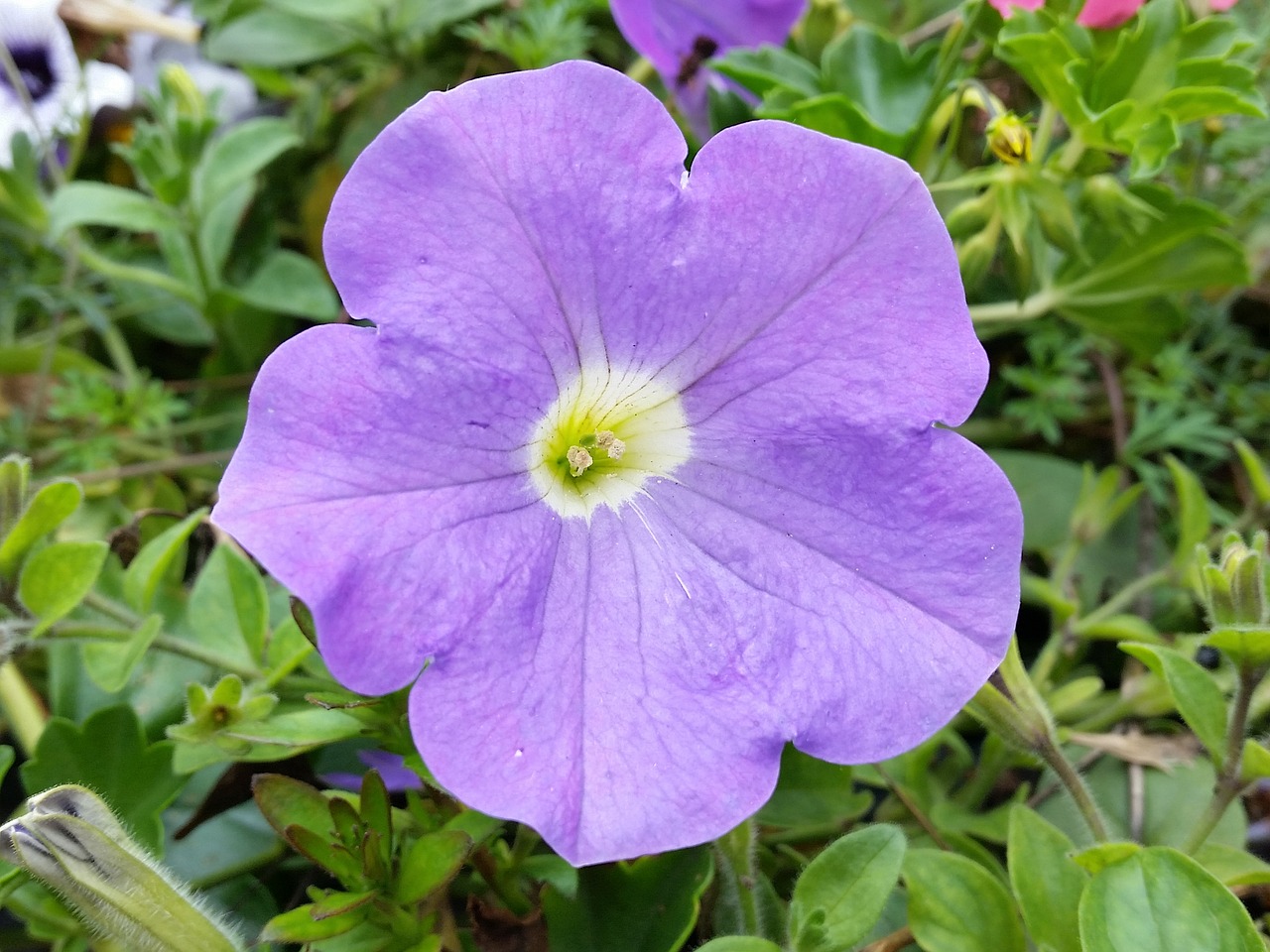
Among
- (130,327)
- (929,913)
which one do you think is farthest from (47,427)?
(929,913)

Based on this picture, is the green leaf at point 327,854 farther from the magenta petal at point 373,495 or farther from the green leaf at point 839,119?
the green leaf at point 839,119

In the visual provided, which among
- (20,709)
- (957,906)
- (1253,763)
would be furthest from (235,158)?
(1253,763)

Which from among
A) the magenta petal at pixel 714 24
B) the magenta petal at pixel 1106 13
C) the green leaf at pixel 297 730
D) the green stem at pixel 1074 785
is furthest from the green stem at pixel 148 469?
the magenta petal at pixel 1106 13

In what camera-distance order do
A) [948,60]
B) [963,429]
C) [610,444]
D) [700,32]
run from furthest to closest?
[963,429], [700,32], [948,60], [610,444]

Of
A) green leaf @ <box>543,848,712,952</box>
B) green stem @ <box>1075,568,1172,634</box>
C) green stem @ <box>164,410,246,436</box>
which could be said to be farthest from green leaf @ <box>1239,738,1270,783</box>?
green stem @ <box>164,410,246,436</box>

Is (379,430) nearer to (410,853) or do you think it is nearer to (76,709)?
(410,853)

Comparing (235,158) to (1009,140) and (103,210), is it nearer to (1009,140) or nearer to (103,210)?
(103,210)

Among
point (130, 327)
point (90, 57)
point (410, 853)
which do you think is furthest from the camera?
point (90, 57)

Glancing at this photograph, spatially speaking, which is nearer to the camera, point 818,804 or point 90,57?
point 818,804
